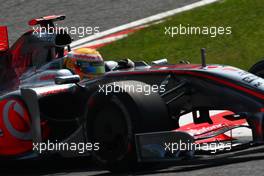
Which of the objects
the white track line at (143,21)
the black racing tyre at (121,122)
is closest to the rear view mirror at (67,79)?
the black racing tyre at (121,122)

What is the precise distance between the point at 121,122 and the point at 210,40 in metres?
8.55

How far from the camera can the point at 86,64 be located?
893 cm

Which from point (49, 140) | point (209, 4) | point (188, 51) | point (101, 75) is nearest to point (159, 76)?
point (101, 75)

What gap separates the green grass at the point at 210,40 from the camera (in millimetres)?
14836

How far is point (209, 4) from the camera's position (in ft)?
56.5

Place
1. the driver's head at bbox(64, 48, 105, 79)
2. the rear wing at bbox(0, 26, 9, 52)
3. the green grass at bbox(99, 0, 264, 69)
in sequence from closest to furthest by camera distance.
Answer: the driver's head at bbox(64, 48, 105, 79)
the rear wing at bbox(0, 26, 9, 52)
the green grass at bbox(99, 0, 264, 69)

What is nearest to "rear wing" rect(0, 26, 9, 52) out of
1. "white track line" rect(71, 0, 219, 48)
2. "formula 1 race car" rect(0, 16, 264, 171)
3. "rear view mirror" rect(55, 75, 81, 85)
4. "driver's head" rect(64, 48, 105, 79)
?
"formula 1 race car" rect(0, 16, 264, 171)

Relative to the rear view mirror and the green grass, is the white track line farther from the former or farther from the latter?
the rear view mirror

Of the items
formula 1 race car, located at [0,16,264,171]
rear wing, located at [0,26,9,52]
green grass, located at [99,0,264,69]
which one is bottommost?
green grass, located at [99,0,264,69]

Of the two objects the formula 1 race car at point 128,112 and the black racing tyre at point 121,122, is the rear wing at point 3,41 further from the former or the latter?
the black racing tyre at point 121,122

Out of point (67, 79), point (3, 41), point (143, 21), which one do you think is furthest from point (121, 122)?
point (143, 21)

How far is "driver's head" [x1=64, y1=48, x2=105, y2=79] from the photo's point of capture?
29.3 feet

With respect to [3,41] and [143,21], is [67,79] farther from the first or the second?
[143,21]

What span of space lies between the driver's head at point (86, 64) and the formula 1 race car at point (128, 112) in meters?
0.19
